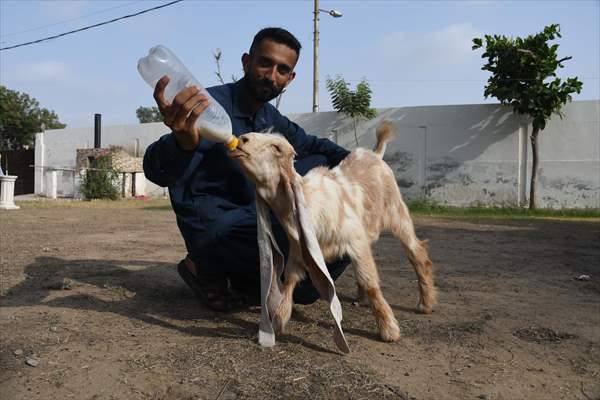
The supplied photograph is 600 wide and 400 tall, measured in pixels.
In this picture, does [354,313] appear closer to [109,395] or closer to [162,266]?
[109,395]

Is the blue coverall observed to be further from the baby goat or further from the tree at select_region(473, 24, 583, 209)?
the tree at select_region(473, 24, 583, 209)

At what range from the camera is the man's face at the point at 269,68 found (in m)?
3.01

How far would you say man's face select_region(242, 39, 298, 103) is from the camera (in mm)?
3006

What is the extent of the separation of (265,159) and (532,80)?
41.9 feet

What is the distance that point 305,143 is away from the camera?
12.2 ft

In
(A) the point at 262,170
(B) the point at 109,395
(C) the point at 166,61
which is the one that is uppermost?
(C) the point at 166,61

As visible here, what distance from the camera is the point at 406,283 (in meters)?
4.17

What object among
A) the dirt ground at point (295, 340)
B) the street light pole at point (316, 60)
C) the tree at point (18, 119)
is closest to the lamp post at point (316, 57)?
the street light pole at point (316, 60)

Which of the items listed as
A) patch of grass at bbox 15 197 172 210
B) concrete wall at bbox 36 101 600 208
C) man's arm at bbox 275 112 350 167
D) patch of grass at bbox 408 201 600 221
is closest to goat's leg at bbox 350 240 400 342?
man's arm at bbox 275 112 350 167

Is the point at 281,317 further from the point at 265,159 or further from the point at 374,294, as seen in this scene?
the point at 265,159

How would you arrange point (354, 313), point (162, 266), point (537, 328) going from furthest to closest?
point (162, 266), point (354, 313), point (537, 328)

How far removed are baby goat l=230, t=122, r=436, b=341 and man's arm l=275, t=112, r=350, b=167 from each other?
1.04 ft

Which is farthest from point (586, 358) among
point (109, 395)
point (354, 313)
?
point (109, 395)

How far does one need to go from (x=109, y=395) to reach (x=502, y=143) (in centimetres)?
1403
